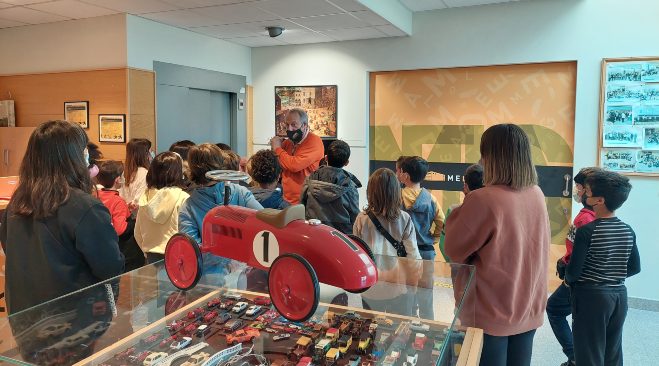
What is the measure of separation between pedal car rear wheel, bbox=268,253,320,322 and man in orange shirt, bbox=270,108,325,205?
2.26 meters

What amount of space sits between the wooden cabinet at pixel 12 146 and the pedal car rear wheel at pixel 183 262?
4183 mm

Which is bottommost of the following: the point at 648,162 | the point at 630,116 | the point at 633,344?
the point at 633,344

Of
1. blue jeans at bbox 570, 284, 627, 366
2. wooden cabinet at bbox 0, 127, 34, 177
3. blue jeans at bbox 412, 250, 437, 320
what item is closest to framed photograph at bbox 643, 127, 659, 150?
blue jeans at bbox 570, 284, 627, 366

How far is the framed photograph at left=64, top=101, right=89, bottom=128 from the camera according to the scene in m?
4.69

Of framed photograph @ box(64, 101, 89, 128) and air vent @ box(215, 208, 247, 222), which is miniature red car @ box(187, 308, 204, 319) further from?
framed photograph @ box(64, 101, 89, 128)

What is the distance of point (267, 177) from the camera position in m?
2.88

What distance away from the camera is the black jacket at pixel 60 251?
1.62 meters

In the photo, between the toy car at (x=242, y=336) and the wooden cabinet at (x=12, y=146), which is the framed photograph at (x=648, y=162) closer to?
the toy car at (x=242, y=336)

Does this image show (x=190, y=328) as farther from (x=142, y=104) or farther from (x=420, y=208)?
(x=142, y=104)

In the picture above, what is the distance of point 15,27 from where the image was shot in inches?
194

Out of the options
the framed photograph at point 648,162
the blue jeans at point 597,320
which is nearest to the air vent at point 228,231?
the blue jeans at point 597,320

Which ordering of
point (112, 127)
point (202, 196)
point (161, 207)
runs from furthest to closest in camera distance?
point (112, 127), point (161, 207), point (202, 196)

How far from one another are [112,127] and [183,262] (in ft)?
11.6

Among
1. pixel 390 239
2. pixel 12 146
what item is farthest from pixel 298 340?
pixel 12 146
